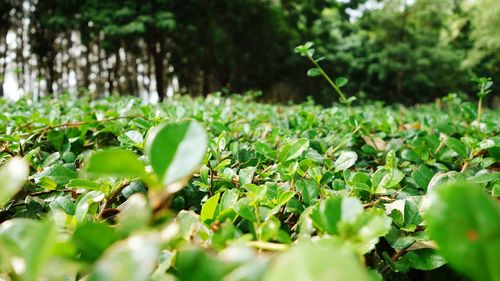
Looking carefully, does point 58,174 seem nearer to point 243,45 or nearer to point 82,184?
point 82,184

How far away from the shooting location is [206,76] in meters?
14.2

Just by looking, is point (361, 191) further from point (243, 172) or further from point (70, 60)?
point (70, 60)

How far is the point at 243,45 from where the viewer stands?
602 inches

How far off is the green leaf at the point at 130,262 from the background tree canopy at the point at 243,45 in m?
10.4

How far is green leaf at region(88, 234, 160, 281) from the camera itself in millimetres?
194

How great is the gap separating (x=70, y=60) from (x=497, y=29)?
16233 millimetres

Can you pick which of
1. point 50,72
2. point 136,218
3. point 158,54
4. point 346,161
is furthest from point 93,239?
point 50,72

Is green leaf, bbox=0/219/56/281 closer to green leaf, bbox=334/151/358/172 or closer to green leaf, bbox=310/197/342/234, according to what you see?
green leaf, bbox=310/197/342/234

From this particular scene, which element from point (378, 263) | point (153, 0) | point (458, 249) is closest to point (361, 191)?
point (378, 263)

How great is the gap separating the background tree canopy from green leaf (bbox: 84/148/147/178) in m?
10.4

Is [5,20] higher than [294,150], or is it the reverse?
[5,20]

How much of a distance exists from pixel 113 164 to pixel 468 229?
8.1 inches

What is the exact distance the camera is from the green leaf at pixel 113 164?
0.21 m

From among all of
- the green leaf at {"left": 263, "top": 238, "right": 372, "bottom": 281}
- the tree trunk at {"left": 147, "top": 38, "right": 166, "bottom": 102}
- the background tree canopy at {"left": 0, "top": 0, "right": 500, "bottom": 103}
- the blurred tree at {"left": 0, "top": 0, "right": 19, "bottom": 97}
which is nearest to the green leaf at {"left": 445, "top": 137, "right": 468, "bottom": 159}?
the green leaf at {"left": 263, "top": 238, "right": 372, "bottom": 281}
